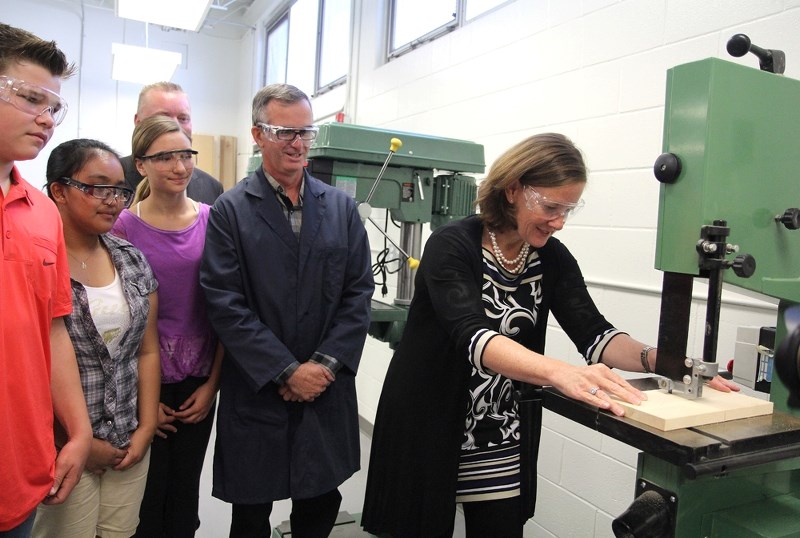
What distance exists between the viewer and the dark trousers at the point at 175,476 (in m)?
1.59

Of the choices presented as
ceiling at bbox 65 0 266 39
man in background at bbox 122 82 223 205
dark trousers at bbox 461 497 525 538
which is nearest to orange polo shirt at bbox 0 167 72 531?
dark trousers at bbox 461 497 525 538

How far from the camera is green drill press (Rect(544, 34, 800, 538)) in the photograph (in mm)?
838

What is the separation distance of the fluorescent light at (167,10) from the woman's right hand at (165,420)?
2.42 meters

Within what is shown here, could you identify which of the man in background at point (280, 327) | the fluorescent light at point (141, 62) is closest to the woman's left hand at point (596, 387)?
the man in background at point (280, 327)

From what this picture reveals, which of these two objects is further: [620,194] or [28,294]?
[620,194]

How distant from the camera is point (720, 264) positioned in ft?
2.87

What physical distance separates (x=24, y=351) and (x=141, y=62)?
361cm

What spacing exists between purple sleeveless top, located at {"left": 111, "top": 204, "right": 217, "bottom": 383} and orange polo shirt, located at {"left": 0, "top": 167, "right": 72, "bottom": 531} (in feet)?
1.35

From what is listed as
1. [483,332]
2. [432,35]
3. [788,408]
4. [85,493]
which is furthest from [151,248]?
[432,35]

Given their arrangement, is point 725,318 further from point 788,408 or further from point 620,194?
point 788,408

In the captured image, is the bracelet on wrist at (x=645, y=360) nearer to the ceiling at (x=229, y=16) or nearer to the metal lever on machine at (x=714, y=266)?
the metal lever on machine at (x=714, y=266)

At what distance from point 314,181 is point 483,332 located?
2.49ft

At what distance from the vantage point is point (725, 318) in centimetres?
155

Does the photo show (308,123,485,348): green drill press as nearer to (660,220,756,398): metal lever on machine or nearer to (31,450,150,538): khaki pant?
(31,450,150,538): khaki pant
